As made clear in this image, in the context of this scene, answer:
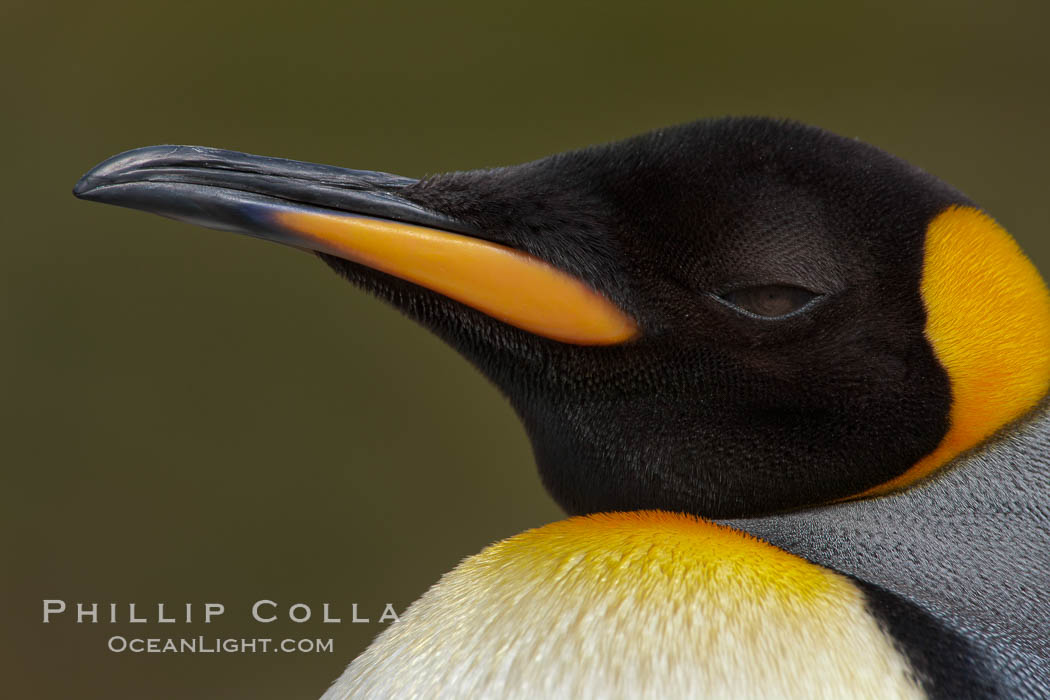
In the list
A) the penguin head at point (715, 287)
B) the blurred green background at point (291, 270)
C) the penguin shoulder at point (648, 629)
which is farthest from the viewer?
the blurred green background at point (291, 270)

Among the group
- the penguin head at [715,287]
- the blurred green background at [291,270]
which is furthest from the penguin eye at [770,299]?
the blurred green background at [291,270]

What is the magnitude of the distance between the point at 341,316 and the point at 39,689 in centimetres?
139

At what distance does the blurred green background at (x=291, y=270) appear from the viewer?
3334mm

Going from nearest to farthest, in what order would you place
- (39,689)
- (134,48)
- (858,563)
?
(858,563) → (39,689) → (134,48)

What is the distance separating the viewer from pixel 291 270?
3.48 m

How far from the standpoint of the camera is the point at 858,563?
2.73 feet

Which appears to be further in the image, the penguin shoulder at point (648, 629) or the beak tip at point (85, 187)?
the beak tip at point (85, 187)

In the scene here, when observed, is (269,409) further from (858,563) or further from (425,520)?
(858,563)

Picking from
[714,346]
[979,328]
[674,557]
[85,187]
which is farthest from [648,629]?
[85,187]

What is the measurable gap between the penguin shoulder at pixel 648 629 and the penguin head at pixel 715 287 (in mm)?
80

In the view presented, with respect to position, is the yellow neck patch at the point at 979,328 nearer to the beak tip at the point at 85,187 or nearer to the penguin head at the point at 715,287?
the penguin head at the point at 715,287

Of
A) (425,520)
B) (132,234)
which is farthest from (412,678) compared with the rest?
(132,234)

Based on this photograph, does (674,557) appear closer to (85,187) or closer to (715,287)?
(715,287)

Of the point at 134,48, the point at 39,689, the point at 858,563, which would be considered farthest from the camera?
the point at 134,48
